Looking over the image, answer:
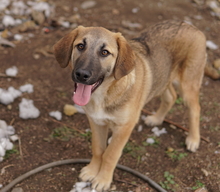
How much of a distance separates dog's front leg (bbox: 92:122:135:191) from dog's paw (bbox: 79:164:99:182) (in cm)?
6

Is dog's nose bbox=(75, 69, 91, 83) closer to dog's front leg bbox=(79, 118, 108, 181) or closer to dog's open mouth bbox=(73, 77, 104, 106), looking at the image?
dog's open mouth bbox=(73, 77, 104, 106)

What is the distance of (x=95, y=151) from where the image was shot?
4137mm

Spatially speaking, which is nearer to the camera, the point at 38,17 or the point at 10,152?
the point at 10,152

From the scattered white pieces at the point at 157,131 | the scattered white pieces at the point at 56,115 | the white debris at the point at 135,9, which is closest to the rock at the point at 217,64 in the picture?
the scattered white pieces at the point at 157,131

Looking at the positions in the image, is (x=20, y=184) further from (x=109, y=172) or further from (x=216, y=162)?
(x=216, y=162)

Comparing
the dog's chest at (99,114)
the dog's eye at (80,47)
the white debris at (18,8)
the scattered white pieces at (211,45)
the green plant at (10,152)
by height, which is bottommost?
the green plant at (10,152)

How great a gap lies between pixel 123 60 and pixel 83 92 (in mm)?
541

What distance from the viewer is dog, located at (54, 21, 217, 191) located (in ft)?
11.2

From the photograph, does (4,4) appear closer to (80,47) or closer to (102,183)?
(80,47)

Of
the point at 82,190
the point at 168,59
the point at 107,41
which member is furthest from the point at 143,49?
the point at 82,190

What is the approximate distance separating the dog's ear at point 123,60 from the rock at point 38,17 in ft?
13.1

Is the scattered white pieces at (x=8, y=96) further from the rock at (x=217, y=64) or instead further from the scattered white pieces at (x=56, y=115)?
the rock at (x=217, y=64)

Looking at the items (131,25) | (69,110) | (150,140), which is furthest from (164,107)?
(131,25)

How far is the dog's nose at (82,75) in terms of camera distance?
3.18 m
